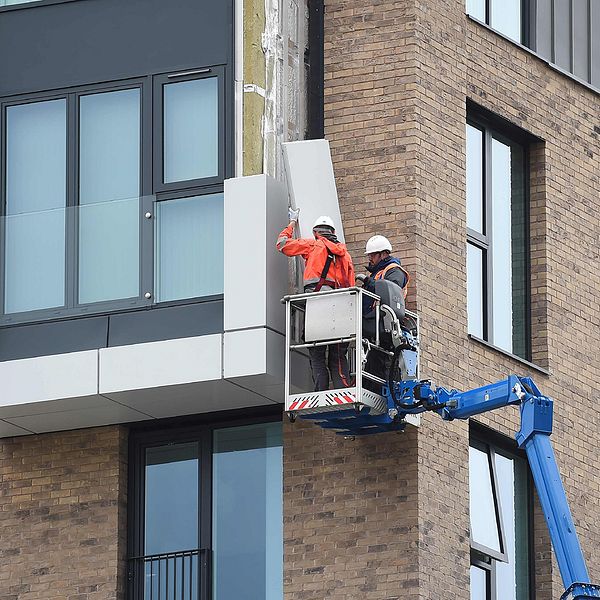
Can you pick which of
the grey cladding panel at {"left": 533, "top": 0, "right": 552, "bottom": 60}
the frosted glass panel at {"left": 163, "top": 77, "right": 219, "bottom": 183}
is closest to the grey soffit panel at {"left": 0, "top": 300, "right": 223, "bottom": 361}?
the frosted glass panel at {"left": 163, "top": 77, "right": 219, "bottom": 183}

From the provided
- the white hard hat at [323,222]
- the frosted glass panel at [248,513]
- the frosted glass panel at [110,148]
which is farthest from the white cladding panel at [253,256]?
the frosted glass panel at [248,513]

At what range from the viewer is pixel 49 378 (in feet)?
85.0

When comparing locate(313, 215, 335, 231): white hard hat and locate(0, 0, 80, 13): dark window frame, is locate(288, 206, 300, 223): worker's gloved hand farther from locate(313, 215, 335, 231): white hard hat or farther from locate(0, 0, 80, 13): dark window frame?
locate(0, 0, 80, 13): dark window frame

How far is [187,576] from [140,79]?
5.16 metres

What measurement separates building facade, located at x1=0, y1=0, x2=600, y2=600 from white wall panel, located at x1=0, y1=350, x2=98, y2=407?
0.07ft

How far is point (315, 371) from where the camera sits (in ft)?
81.6

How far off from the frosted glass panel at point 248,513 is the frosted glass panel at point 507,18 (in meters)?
5.57

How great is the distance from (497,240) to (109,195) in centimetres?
447

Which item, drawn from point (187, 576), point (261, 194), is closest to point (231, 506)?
point (187, 576)

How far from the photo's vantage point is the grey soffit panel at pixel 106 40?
86.6 ft

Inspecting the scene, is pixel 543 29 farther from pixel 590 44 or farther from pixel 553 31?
pixel 590 44

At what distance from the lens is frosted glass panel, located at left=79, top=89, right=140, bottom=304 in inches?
1030

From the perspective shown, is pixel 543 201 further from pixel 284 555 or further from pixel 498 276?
pixel 284 555

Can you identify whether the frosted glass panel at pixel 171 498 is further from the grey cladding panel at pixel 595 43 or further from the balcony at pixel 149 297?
the grey cladding panel at pixel 595 43
